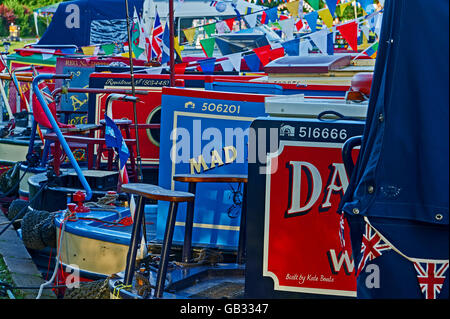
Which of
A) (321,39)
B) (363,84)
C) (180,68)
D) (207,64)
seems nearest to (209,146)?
(363,84)

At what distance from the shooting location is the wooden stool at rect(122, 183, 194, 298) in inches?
161

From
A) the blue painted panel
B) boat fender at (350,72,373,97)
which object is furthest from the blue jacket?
the blue painted panel

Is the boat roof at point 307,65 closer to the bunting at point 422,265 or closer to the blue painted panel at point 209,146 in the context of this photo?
the blue painted panel at point 209,146

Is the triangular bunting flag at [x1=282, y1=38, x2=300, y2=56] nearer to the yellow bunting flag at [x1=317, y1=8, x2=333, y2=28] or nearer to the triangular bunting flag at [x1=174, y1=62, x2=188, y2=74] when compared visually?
the yellow bunting flag at [x1=317, y1=8, x2=333, y2=28]

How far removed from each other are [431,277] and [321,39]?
10.9m

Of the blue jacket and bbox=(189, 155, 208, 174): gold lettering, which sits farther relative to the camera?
bbox=(189, 155, 208, 174): gold lettering

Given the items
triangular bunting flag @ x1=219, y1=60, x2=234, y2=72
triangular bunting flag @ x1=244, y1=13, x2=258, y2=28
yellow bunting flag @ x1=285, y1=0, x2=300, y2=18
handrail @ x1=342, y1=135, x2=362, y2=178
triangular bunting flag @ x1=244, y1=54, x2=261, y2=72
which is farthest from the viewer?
triangular bunting flag @ x1=244, y1=13, x2=258, y2=28

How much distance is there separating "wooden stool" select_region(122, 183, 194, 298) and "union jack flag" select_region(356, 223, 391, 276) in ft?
4.17

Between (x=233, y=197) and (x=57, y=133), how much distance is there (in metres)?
2.44

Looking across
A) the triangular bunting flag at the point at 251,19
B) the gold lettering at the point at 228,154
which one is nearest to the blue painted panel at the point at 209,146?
the gold lettering at the point at 228,154

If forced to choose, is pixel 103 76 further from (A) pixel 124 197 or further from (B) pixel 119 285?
(B) pixel 119 285

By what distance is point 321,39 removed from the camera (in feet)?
44.4

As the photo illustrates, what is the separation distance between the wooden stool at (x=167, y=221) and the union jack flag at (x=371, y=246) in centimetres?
127

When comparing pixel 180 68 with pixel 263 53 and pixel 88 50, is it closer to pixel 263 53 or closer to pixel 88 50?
pixel 263 53
